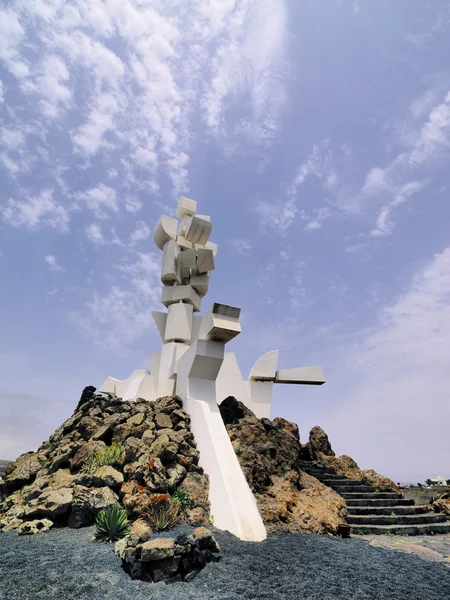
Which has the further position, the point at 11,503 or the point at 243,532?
the point at 11,503

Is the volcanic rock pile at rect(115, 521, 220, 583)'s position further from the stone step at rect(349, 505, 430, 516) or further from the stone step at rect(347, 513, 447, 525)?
the stone step at rect(349, 505, 430, 516)

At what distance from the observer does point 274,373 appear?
1490 cm

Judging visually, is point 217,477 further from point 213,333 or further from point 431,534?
point 431,534

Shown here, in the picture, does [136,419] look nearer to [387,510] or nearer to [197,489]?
[197,489]

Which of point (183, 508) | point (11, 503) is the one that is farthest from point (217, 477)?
point (11, 503)

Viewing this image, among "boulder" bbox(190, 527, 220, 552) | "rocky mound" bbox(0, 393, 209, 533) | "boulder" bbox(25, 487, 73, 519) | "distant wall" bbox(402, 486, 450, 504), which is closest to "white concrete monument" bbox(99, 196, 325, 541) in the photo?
"rocky mound" bbox(0, 393, 209, 533)

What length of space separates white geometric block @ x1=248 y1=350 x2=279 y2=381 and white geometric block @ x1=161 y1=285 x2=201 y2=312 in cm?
338

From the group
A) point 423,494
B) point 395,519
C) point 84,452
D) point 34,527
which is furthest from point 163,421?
point 423,494

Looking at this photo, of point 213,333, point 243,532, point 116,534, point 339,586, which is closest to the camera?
point 339,586

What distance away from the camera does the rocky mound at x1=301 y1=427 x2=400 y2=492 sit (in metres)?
12.1

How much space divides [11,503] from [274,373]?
9.37m

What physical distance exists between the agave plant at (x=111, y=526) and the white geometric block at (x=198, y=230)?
34.1ft

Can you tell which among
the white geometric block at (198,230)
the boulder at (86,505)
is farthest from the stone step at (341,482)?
the white geometric block at (198,230)

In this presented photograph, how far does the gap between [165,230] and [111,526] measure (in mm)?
11607
